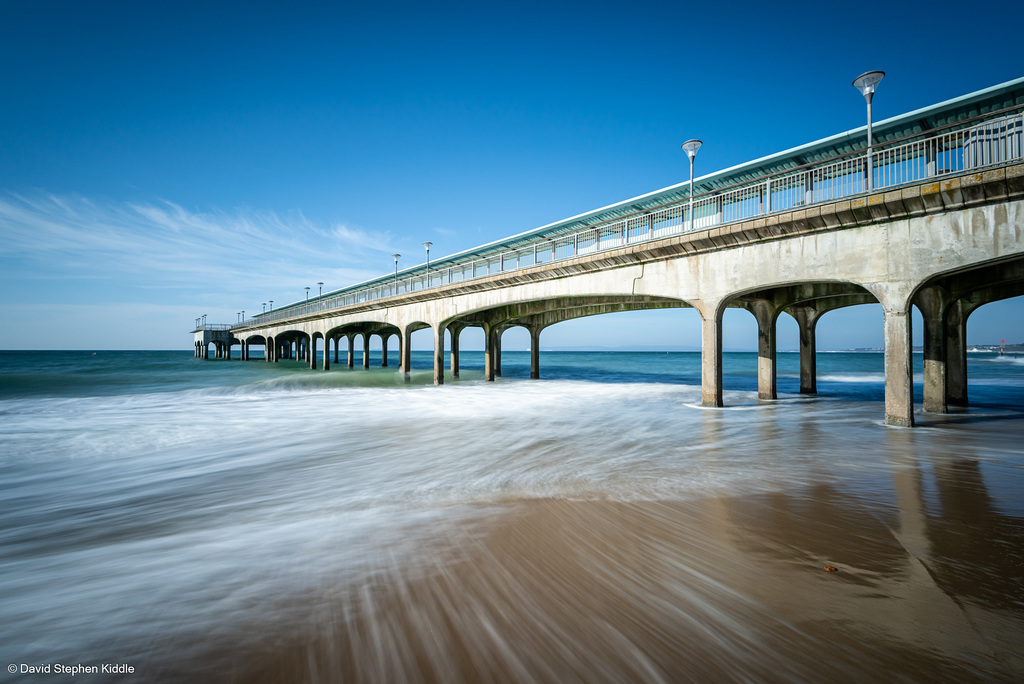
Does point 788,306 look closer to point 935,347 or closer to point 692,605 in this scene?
point 935,347

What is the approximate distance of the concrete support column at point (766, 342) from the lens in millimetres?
17578

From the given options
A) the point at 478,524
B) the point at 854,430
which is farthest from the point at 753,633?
the point at 854,430

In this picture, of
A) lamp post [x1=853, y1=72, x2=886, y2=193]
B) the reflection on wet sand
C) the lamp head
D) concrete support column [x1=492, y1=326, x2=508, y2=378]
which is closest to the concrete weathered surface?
lamp post [x1=853, y1=72, x2=886, y2=193]

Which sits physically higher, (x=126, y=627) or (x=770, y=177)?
(x=770, y=177)

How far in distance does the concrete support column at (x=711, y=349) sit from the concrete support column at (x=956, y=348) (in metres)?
6.90

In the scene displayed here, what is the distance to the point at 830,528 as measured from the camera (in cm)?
485

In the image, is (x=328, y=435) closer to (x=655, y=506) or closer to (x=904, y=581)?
(x=655, y=506)

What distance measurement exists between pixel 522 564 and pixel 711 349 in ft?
41.9

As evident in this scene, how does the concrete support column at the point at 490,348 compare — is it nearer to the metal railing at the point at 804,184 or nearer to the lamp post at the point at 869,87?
the metal railing at the point at 804,184

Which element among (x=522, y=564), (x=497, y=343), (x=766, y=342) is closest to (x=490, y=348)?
(x=497, y=343)

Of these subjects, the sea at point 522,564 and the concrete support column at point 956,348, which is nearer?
the sea at point 522,564

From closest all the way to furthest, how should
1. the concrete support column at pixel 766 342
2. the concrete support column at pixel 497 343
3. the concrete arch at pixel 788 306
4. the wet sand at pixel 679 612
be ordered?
1. the wet sand at pixel 679 612
2. the concrete arch at pixel 788 306
3. the concrete support column at pixel 766 342
4. the concrete support column at pixel 497 343

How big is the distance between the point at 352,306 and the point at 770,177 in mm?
31926

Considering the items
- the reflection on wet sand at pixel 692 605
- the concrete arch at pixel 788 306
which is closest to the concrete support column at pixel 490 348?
the concrete arch at pixel 788 306
